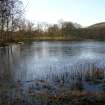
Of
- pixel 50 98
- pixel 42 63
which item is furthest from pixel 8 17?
pixel 50 98

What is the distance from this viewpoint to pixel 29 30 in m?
90.6

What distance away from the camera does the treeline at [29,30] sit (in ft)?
154

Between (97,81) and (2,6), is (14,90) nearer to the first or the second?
(97,81)

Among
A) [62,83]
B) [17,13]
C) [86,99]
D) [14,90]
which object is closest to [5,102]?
[14,90]

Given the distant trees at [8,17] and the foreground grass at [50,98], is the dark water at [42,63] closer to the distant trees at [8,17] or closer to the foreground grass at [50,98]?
the foreground grass at [50,98]

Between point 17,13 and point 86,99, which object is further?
point 17,13

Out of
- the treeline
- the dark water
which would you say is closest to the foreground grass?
the dark water

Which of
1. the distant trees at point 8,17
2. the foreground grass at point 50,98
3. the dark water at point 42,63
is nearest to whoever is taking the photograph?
the foreground grass at point 50,98

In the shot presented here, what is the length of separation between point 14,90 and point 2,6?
36141 mm

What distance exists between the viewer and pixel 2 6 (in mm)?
42750

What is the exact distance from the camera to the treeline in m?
47.0

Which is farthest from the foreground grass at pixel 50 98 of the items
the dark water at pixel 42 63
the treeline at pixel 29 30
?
the treeline at pixel 29 30

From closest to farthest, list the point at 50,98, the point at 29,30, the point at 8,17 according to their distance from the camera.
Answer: the point at 50,98
the point at 8,17
the point at 29,30

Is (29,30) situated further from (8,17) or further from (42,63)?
(42,63)
